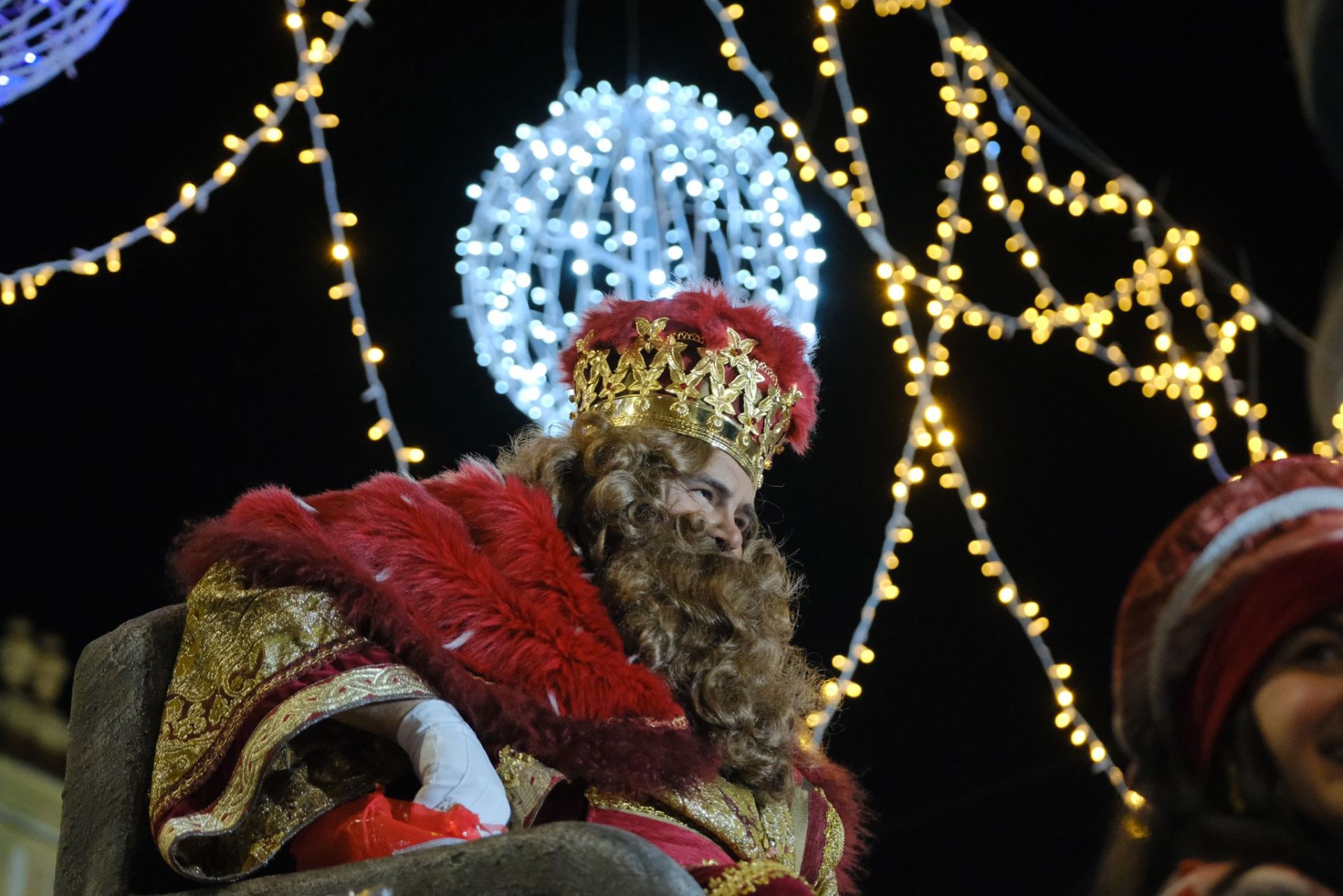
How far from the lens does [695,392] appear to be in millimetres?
2170

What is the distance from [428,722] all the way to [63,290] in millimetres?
1778

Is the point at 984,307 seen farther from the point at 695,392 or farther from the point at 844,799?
the point at 844,799

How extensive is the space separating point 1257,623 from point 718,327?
5.25ft

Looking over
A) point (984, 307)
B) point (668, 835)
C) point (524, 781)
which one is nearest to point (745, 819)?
point (668, 835)

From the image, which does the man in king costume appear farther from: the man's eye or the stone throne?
the man's eye

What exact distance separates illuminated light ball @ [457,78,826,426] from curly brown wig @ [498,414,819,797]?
0.41m

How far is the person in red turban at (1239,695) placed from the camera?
0.61 meters

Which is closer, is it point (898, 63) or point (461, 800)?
point (461, 800)

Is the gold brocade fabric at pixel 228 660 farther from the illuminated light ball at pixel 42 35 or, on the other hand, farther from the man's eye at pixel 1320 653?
the man's eye at pixel 1320 653

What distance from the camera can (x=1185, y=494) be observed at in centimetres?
394

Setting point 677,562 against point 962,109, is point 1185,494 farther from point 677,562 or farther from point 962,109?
point 677,562

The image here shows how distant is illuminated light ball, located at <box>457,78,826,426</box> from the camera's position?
258 cm

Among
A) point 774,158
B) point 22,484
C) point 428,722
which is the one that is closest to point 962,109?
point 774,158

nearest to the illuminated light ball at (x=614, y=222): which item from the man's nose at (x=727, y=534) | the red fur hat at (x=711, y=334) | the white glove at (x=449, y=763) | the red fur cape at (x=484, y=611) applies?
the red fur hat at (x=711, y=334)
